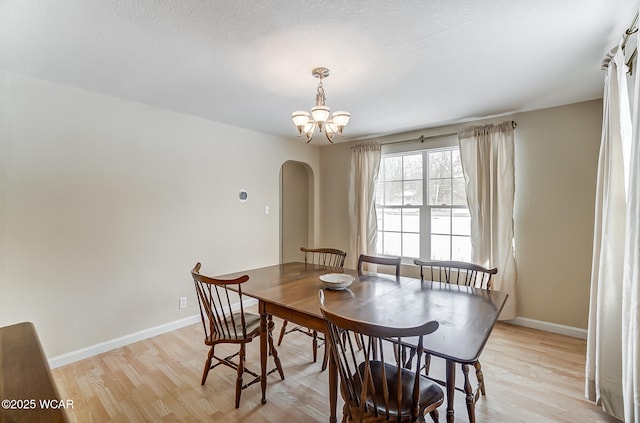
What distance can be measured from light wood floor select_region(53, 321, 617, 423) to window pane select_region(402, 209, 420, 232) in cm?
165

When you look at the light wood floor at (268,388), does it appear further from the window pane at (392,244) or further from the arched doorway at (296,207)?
the arched doorway at (296,207)

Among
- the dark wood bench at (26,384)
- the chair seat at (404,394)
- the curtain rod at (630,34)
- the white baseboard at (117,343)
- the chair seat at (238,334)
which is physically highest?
the curtain rod at (630,34)

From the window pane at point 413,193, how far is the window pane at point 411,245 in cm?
46

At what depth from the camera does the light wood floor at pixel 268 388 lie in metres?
1.86

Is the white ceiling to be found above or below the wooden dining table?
above

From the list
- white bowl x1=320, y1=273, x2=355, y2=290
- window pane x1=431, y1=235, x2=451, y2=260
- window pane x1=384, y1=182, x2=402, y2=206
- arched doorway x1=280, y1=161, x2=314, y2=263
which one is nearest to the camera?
white bowl x1=320, y1=273, x2=355, y2=290

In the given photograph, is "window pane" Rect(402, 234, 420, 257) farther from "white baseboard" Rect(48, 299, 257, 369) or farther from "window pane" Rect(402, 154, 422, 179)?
"white baseboard" Rect(48, 299, 257, 369)

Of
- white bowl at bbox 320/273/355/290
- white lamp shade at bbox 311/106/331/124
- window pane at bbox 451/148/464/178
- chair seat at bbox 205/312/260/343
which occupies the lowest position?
chair seat at bbox 205/312/260/343

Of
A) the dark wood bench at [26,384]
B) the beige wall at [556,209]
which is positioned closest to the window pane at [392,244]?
the beige wall at [556,209]

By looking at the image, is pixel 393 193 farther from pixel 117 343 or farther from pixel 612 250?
pixel 117 343

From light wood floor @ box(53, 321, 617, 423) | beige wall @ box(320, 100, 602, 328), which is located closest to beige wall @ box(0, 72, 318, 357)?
light wood floor @ box(53, 321, 617, 423)

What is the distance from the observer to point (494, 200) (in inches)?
Answer: 129

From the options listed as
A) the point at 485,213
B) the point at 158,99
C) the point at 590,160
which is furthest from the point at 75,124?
the point at 590,160

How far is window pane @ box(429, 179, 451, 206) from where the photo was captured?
377 centimetres
